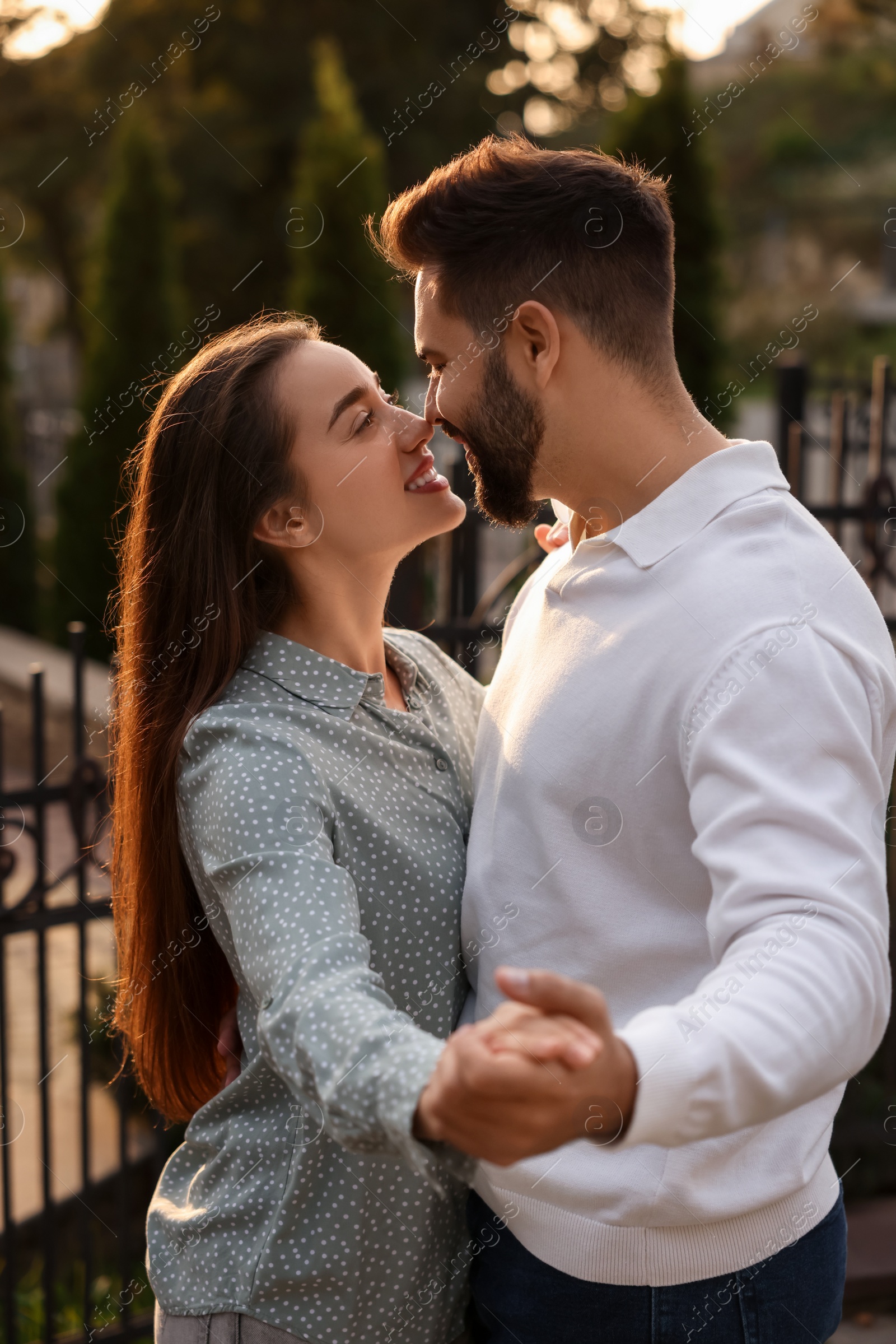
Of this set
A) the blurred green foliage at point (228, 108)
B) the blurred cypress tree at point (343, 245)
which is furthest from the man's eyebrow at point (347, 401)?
the blurred green foliage at point (228, 108)

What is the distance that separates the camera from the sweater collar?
4.73 feet

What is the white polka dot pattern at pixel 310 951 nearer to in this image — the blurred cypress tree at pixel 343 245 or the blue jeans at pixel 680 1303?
the blue jeans at pixel 680 1303

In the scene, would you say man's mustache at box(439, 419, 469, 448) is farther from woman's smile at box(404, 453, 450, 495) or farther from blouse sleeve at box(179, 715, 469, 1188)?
blouse sleeve at box(179, 715, 469, 1188)

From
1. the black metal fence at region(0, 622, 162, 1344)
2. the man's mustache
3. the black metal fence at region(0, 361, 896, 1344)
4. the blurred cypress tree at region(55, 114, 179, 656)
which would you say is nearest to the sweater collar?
the man's mustache

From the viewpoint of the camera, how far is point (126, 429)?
8.84 meters

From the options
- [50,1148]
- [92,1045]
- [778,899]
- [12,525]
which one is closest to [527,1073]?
[778,899]

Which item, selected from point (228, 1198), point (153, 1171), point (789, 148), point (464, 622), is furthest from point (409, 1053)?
point (789, 148)

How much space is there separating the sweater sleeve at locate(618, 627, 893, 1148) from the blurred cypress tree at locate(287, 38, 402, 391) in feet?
24.6

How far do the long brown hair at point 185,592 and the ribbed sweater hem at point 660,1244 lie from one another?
0.61 metres

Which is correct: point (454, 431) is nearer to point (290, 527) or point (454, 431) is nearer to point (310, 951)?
point (290, 527)

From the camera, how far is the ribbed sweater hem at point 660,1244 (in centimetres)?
143

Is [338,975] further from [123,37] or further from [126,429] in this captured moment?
[123,37]

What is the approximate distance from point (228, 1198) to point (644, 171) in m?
1.52

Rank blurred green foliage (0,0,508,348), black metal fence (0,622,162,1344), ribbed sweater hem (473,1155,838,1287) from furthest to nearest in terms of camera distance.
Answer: blurred green foliage (0,0,508,348), black metal fence (0,622,162,1344), ribbed sweater hem (473,1155,838,1287)
